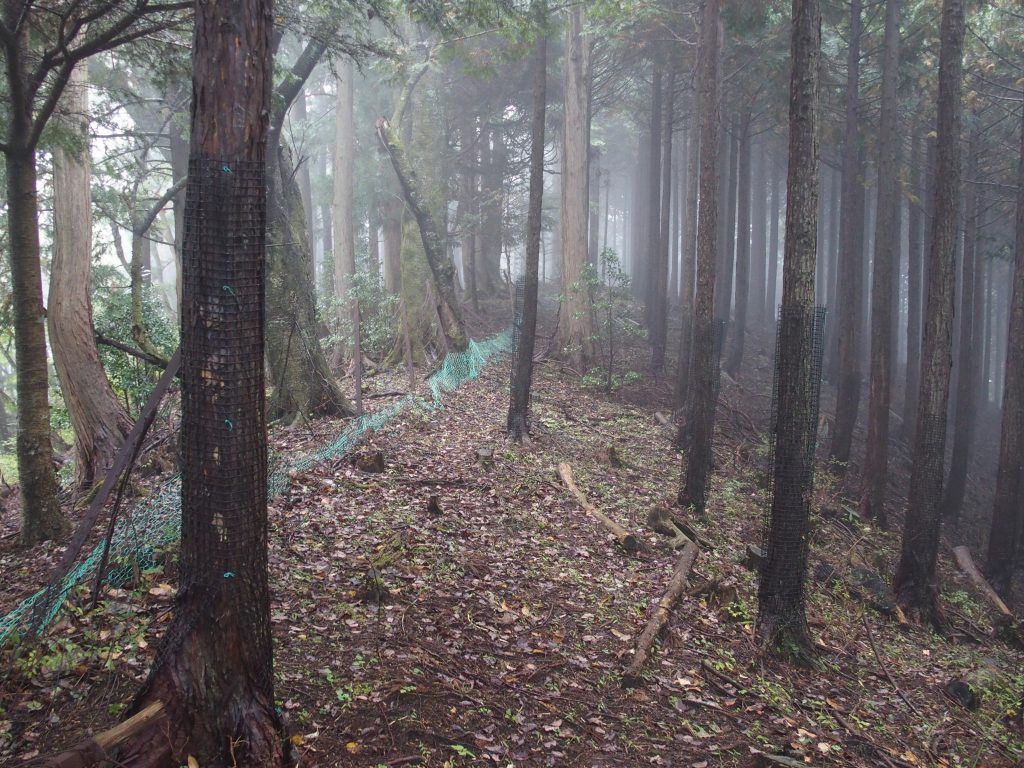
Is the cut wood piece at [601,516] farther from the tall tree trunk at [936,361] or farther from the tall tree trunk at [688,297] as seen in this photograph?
the tall tree trunk at [688,297]

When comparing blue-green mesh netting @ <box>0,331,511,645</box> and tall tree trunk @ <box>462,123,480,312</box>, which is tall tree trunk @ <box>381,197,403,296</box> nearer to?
tall tree trunk @ <box>462,123,480,312</box>

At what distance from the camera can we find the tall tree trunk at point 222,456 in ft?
12.4

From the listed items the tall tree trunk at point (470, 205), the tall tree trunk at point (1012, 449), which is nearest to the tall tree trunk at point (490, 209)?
the tall tree trunk at point (470, 205)

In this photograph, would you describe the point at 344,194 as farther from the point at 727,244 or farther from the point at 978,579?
the point at 978,579

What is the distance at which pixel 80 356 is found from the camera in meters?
8.99

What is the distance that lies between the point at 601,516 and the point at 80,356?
23.0ft

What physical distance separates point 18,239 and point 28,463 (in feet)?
6.49

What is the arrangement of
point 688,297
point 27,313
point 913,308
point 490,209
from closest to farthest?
point 27,313, point 688,297, point 913,308, point 490,209

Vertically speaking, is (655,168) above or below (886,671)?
above

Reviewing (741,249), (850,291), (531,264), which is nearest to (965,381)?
A: (850,291)

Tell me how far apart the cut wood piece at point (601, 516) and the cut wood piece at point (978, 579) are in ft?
19.3

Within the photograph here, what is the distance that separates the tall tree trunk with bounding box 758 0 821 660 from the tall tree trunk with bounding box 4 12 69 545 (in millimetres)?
6935

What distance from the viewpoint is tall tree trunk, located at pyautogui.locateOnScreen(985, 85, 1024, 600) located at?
12094mm

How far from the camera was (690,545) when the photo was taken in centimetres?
920
